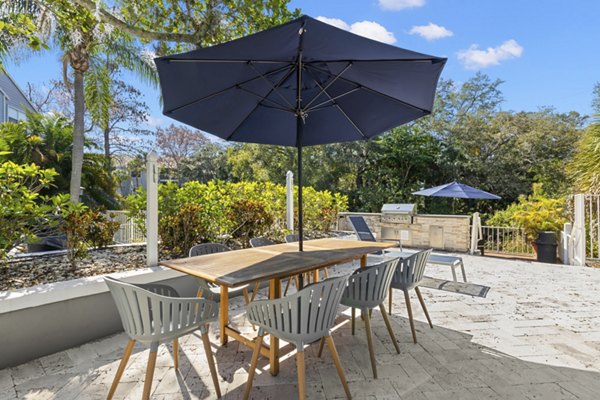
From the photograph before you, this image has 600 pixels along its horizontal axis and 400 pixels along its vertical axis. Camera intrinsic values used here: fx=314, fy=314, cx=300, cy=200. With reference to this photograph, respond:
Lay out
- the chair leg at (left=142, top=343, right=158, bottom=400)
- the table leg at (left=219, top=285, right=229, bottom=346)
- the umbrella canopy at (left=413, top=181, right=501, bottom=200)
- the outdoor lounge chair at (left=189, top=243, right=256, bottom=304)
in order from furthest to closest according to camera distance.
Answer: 1. the umbrella canopy at (left=413, top=181, right=501, bottom=200)
2. the outdoor lounge chair at (left=189, top=243, right=256, bottom=304)
3. the table leg at (left=219, top=285, right=229, bottom=346)
4. the chair leg at (left=142, top=343, right=158, bottom=400)

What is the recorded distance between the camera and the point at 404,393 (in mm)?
2223

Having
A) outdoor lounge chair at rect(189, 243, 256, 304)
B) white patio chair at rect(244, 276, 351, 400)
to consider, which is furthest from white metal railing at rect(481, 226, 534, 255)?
white patio chair at rect(244, 276, 351, 400)

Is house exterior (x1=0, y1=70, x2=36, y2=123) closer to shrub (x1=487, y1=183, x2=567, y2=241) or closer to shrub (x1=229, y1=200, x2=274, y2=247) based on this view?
shrub (x1=229, y1=200, x2=274, y2=247)

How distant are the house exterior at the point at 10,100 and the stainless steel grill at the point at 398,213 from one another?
13609 mm

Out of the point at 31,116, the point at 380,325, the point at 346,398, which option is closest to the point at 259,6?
the point at 380,325

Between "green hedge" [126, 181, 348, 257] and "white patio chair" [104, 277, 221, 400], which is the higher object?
"green hedge" [126, 181, 348, 257]

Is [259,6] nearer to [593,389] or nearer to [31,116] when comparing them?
[593,389]

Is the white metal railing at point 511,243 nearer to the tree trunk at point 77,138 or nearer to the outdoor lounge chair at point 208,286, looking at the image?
the outdoor lounge chair at point 208,286

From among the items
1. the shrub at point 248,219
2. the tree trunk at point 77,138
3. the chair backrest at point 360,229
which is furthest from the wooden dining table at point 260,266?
the tree trunk at point 77,138

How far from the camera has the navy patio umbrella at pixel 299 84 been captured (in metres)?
2.16

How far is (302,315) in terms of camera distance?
6.47 ft

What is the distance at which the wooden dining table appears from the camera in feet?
7.41

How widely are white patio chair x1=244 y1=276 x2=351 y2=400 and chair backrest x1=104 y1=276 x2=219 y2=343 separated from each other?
0.50 metres

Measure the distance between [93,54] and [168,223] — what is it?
26.9 feet
